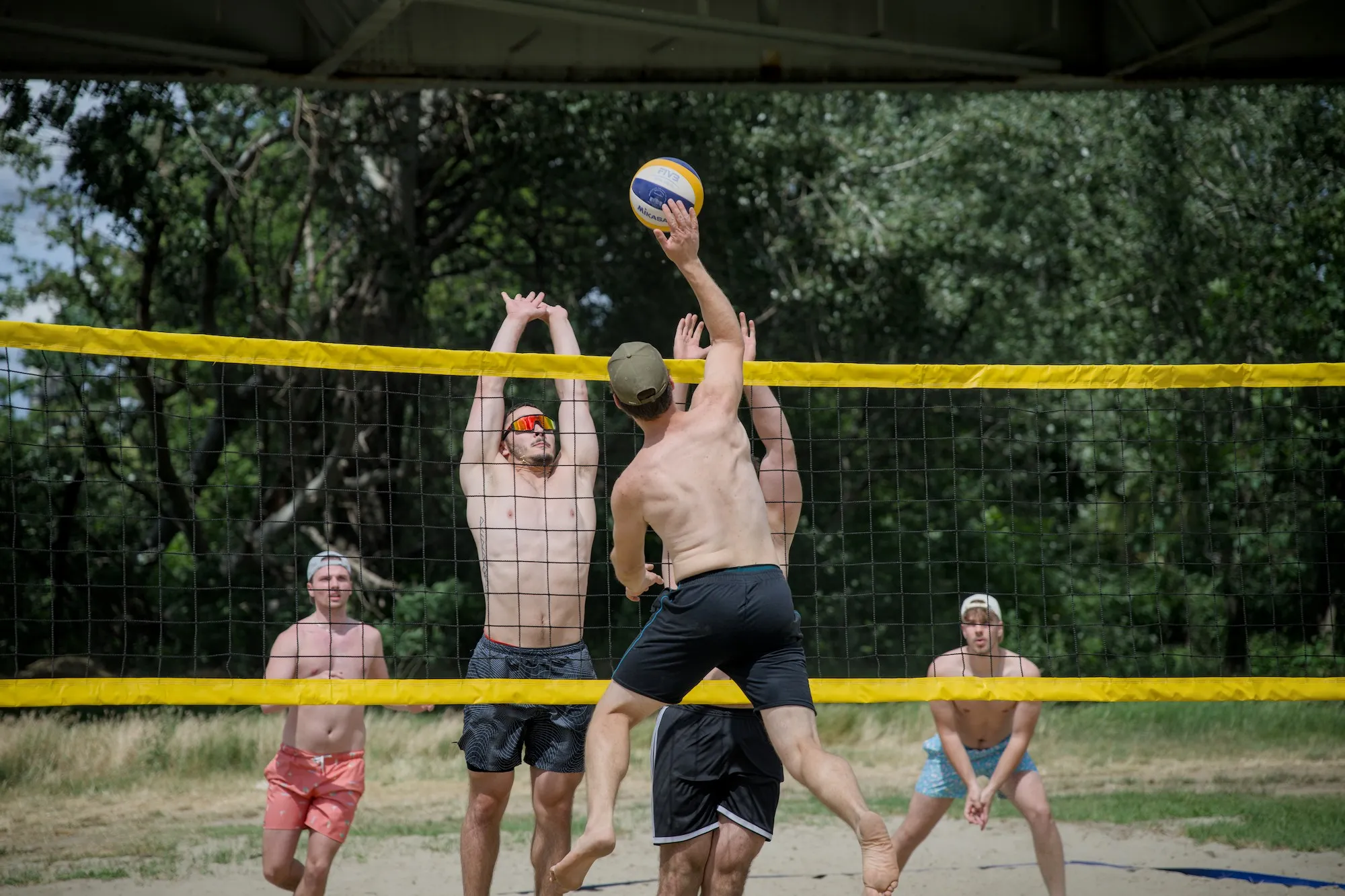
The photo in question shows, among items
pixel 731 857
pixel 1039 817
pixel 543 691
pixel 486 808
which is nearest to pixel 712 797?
pixel 731 857

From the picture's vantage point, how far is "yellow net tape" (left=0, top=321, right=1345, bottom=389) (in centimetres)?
493

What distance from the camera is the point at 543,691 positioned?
5.15m

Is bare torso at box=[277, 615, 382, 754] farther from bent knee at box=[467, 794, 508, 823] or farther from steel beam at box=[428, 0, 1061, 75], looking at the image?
steel beam at box=[428, 0, 1061, 75]

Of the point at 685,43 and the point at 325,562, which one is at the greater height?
the point at 685,43

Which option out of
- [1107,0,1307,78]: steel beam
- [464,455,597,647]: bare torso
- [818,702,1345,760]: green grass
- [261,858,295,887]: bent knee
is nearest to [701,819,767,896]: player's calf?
[464,455,597,647]: bare torso

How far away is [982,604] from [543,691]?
236 centimetres

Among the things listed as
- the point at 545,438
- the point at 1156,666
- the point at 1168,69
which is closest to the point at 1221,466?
the point at 1156,666

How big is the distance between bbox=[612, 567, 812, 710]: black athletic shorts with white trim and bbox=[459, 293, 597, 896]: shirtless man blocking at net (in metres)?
1.01

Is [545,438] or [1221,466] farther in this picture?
[1221,466]

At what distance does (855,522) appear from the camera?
17.4 meters

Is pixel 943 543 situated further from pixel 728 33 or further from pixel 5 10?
pixel 5 10

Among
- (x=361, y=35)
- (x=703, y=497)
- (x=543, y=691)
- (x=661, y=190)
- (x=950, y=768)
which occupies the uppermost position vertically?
(x=361, y=35)

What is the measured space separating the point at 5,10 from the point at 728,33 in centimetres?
426

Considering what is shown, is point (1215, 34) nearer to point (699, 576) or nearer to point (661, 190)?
point (661, 190)
